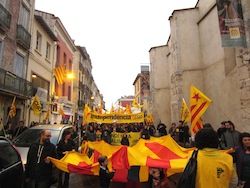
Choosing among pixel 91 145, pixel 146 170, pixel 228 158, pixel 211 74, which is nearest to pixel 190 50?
pixel 211 74

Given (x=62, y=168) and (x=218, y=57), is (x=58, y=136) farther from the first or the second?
(x=218, y=57)

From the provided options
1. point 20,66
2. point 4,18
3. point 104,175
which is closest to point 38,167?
point 104,175

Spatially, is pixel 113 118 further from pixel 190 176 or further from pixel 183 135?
pixel 190 176

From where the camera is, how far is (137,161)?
19.5ft

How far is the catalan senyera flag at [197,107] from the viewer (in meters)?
9.44

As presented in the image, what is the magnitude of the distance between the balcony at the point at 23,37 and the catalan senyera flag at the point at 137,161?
14.1 meters

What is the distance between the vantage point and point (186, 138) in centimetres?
1331

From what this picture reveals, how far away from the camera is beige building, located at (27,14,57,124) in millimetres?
21500

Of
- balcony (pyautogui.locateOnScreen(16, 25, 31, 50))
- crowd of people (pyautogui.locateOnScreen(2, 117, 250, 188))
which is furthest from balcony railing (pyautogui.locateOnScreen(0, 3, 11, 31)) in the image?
crowd of people (pyautogui.locateOnScreen(2, 117, 250, 188))

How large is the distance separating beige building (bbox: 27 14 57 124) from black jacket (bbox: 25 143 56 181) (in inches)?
609

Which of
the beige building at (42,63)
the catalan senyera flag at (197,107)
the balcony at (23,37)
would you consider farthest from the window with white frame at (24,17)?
the catalan senyera flag at (197,107)

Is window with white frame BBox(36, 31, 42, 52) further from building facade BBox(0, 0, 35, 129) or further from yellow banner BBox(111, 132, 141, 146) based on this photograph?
yellow banner BBox(111, 132, 141, 146)

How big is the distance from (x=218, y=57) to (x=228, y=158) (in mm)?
15881

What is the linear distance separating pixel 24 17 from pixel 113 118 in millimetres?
10173
